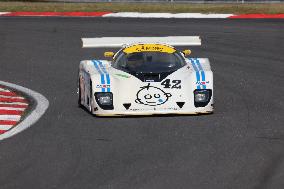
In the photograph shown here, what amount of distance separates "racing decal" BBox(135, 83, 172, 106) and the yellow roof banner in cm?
137

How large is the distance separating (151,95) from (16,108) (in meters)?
2.44

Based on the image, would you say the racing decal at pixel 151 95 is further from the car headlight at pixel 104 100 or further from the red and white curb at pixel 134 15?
the red and white curb at pixel 134 15

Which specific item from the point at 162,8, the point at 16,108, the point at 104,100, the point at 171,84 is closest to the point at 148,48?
the point at 171,84

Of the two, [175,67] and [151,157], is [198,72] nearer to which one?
[175,67]

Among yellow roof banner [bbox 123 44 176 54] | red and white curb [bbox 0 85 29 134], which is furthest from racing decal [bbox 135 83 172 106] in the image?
red and white curb [bbox 0 85 29 134]

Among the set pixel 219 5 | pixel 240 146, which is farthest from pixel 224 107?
pixel 219 5


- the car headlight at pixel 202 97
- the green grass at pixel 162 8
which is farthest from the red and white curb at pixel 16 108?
the green grass at pixel 162 8

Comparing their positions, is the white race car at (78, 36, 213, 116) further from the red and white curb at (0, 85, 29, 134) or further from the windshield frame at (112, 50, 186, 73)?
the red and white curb at (0, 85, 29, 134)

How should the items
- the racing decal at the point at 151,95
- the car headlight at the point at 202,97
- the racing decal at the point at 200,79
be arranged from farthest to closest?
the racing decal at the point at 200,79
the car headlight at the point at 202,97
the racing decal at the point at 151,95

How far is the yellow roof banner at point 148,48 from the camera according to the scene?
15602 millimetres

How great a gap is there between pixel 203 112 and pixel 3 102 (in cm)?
362

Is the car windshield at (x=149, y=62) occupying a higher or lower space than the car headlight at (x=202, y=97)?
higher

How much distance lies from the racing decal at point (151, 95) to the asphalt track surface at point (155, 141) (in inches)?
10.0

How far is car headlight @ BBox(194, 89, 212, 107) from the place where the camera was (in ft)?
47.4
